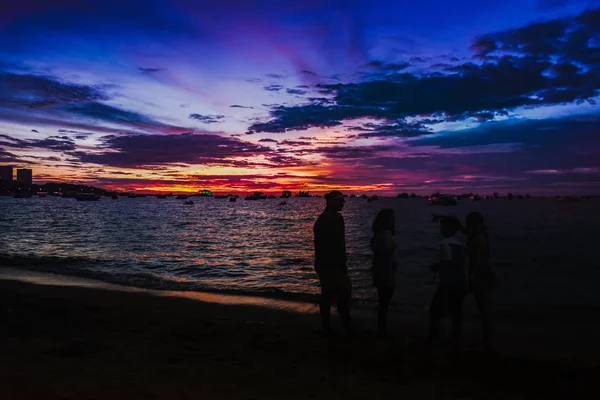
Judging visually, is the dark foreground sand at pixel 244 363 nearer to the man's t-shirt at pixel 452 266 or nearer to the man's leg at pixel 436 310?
the man's leg at pixel 436 310

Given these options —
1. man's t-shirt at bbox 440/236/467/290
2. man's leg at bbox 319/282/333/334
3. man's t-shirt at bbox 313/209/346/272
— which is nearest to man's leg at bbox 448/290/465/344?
man's t-shirt at bbox 440/236/467/290

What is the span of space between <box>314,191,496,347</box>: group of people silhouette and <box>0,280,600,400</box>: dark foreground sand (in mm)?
807

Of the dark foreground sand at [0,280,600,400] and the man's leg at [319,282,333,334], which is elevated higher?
the man's leg at [319,282,333,334]

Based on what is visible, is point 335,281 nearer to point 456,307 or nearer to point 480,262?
point 456,307

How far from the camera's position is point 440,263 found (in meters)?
7.35

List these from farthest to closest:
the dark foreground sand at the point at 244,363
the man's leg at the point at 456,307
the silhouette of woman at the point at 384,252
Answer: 1. the silhouette of woman at the point at 384,252
2. the man's leg at the point at 456,307
3. the dark foreground sand at the point at 244,363

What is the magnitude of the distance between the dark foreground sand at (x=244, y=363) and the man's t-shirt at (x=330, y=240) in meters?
1.51

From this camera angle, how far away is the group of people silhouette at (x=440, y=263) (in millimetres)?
7184

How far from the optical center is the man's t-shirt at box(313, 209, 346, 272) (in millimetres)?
7305

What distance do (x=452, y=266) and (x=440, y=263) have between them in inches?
9.0

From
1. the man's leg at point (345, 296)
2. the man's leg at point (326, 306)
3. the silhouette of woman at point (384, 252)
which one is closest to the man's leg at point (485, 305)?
the silhouette of woman at point (384, 252)

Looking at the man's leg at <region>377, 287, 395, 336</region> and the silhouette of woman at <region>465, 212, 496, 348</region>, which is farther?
the man's leg at <region>377, 287, 395, 336</region>

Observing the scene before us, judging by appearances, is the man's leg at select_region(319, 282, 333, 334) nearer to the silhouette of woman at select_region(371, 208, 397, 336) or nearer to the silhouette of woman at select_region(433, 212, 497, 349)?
the silhouette of woman at select_region(371, 208, 397, 336)

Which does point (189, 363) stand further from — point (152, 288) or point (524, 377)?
point (152, 288)
